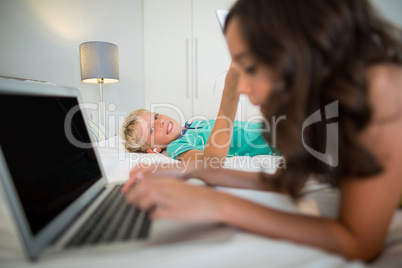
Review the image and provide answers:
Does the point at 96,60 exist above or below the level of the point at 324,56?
above

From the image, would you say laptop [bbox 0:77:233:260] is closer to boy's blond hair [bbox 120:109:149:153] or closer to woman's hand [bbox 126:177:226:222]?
woman's hand [bbox 126:177:226:222]

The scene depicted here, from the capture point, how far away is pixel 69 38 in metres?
2.32

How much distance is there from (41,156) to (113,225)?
206 mm

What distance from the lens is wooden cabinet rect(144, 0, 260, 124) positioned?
2.63 metres

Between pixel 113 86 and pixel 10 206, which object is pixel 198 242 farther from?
pixel 113 86

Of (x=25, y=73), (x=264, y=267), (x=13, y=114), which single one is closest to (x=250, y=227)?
(x=264, y=267)

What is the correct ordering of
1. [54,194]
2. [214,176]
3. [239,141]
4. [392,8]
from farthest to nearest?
[392,8] < [239,141] < [214,176] < [54,194]

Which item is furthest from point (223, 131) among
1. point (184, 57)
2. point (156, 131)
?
point (184, 57)

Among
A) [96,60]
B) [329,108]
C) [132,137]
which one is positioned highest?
[96,60]

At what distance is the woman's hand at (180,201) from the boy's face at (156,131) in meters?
1.30

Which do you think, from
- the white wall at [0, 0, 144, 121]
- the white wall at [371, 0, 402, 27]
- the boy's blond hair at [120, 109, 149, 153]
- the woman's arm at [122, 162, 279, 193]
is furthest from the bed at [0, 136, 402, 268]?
the white wall at [371, 0, 402, 27]

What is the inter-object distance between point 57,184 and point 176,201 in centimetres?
26

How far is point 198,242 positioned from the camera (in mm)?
332

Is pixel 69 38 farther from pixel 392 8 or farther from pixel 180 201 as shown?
pixel 392 8
